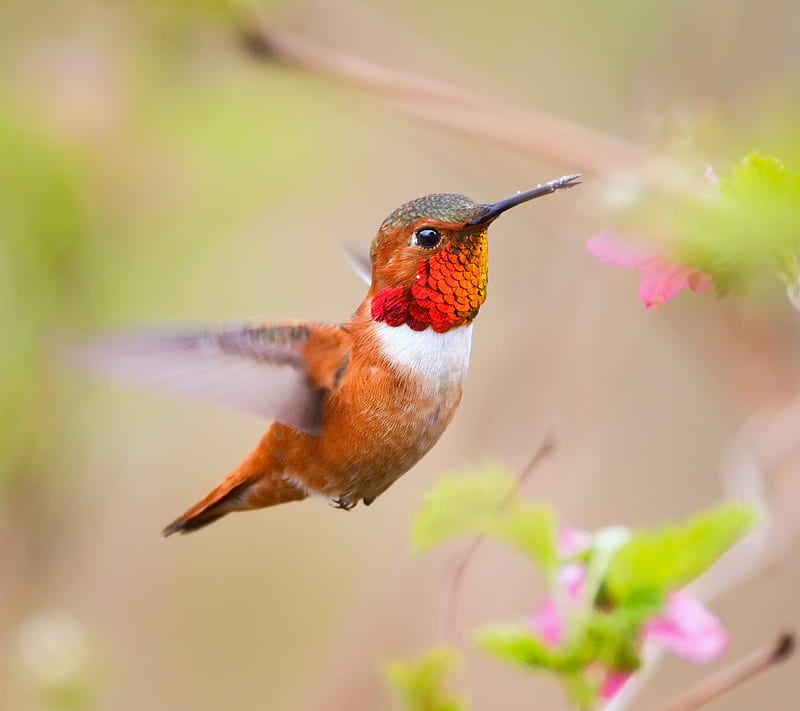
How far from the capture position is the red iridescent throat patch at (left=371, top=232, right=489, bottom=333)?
1.01 metres

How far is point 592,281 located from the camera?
1.97m

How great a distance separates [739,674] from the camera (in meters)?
0.82

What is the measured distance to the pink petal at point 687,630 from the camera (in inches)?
44.0

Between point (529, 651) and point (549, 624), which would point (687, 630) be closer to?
point (549, 624)

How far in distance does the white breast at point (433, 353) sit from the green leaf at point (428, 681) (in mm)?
253

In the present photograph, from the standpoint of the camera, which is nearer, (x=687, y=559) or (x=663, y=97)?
(x=687, y=559)

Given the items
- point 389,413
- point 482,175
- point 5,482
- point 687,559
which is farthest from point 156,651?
point 687,559

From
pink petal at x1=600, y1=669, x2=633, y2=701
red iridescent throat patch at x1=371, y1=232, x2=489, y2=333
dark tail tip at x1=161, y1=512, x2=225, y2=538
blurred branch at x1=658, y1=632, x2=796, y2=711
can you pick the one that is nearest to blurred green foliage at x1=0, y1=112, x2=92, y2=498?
dark tail tip at x1=161, y1=512, x2=225, y2=538

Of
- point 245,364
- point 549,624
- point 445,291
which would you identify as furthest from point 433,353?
point 549,624

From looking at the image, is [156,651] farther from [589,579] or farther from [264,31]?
[589,579]

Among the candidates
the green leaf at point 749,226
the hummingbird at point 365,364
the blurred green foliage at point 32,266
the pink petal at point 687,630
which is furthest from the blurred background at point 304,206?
the green leaf at point 749,226

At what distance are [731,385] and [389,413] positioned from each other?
93 centimetres

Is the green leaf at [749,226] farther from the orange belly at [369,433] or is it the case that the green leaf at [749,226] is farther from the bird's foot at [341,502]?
the bird's foot at [341,502]

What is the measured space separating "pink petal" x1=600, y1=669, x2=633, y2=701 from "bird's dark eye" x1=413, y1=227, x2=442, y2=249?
40cm
